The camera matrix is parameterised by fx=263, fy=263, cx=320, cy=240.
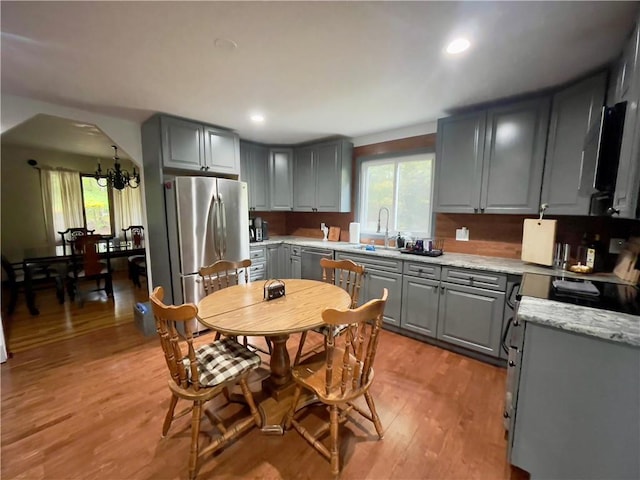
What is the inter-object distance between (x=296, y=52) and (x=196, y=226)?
1.99 metres

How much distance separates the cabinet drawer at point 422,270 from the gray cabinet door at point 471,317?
123 millimetres

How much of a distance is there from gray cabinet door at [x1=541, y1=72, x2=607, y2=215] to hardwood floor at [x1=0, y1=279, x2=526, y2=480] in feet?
4.99

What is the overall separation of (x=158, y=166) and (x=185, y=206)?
574mm

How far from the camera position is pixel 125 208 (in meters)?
5.94

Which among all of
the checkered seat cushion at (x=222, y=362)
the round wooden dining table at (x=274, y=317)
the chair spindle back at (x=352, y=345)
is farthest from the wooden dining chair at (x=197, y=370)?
the chair spindle back at (x=352, y=345)

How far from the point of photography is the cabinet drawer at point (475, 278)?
225cm

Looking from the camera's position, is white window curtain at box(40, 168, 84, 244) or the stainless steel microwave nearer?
the stainless steel microwave

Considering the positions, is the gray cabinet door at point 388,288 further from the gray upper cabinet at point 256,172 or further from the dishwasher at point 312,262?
the gray upper cabinet at point 256,172

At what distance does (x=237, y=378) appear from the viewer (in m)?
1.50

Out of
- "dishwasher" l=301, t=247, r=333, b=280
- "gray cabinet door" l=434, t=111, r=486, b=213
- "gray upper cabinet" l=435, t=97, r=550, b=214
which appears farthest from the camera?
"dishwasher" l=301, t=247, r=333, b=280

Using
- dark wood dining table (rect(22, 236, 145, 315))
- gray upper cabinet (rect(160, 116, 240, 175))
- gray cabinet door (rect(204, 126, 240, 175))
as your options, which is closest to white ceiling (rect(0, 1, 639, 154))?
gray upper cabinet (rect(160, 116, 240, 175))

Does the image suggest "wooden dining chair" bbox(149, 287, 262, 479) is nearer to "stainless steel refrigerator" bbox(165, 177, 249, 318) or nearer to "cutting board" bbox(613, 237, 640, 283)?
"stainless steel refrigerator" bbox(165, 177, 249, 318)

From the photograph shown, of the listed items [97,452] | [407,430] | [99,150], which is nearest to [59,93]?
[97,452]

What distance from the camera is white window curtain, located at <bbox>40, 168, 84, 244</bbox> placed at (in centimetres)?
501
